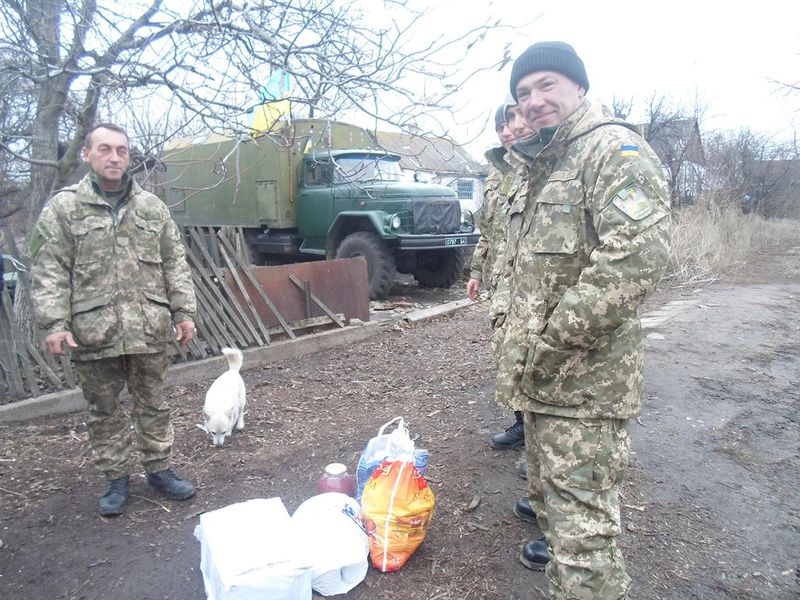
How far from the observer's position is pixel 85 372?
2666 mm

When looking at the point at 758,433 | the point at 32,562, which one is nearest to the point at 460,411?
the point at 758,433

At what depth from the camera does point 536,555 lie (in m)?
2.36

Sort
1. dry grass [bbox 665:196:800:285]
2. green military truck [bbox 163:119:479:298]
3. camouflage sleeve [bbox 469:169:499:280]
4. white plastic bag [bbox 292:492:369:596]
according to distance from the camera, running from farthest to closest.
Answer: dry grass [bbox 665:196:800:285], green military truck [bbox 163:119:479:298], camouflage sleeve [bbox 469:169:499:280], white plastic bag [bbox 292:492:369:596]

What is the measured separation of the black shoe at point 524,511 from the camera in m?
2.69

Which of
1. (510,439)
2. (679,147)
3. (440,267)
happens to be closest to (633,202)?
(510,439)

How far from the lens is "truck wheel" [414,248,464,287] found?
9219mm

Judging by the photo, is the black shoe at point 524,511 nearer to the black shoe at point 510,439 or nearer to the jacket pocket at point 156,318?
the black shoe at point 510,439

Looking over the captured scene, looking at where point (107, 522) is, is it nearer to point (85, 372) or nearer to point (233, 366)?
point (85, 372)

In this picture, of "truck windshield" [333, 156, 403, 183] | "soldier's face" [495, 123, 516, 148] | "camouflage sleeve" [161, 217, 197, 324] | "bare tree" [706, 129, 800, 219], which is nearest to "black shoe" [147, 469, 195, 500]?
"camouflage sleeve" [161, 217, 197, 324]

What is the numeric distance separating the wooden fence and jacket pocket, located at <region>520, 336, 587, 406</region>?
354 centimetres

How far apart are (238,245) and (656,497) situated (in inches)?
162

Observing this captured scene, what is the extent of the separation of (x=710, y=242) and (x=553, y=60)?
429 inches

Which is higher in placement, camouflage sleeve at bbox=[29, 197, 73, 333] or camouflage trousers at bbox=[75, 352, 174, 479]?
camouflage sleeve at bbox=[29, 197, 73, 333]

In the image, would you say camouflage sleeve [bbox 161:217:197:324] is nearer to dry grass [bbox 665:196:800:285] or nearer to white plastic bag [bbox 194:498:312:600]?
white plastic bag [bbox 194:498:312:600]
